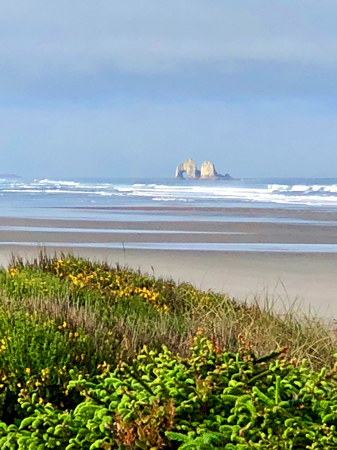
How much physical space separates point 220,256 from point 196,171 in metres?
103

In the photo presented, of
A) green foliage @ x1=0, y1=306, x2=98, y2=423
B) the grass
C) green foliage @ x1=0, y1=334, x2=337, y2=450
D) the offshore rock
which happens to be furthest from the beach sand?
the offshore rock

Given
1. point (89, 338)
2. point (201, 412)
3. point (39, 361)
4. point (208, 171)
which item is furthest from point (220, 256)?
point (208, 171)

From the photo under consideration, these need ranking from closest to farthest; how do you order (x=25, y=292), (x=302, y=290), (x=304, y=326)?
(x=304, y=326), (x=25, y=292), (x=302, y=290)

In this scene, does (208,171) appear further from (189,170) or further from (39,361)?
(39,361)

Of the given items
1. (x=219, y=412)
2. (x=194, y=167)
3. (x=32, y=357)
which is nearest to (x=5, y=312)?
(x=32, y=357)

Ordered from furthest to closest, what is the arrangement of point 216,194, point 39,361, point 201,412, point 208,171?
point 208,171
point 216,194
point 39,361
point 201,412

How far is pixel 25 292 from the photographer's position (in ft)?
22.2

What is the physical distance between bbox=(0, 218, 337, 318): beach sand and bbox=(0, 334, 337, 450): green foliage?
4.89 m

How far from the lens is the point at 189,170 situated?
118375mm

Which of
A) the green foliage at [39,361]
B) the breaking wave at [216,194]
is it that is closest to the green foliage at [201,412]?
the green foliage at [39,361]

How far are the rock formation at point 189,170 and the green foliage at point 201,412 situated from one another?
11567 cm

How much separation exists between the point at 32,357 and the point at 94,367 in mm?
396

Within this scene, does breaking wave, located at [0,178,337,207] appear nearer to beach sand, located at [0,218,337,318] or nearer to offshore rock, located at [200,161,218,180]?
beach sand, located at [0,218,337,318]

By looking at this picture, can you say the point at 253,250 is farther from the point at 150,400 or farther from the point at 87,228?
the point at 150,400
